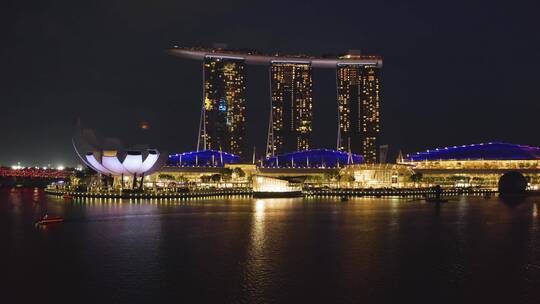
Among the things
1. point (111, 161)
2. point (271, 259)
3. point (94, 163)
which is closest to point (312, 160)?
point (111, 161)

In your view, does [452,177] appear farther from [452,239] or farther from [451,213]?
[452,239]

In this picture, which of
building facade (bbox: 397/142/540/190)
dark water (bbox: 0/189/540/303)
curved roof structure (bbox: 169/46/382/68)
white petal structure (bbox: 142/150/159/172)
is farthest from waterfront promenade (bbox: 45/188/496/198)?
curved roof structure (bbox: 169/46/382/68)

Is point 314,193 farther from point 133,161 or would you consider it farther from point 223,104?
point 223,104

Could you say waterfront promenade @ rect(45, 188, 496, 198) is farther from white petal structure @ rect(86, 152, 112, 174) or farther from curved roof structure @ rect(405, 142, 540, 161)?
curved roof structure @ rect(405, 142, 540, 161)

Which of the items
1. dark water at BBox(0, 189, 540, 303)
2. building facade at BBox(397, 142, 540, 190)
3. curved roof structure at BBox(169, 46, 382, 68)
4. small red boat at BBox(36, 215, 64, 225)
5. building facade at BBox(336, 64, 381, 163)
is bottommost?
dark water at BBox(0, 189, 540, 303)

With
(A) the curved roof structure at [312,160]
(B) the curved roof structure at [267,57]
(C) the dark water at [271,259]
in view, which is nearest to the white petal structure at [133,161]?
(C) the dark water at [271,259]
